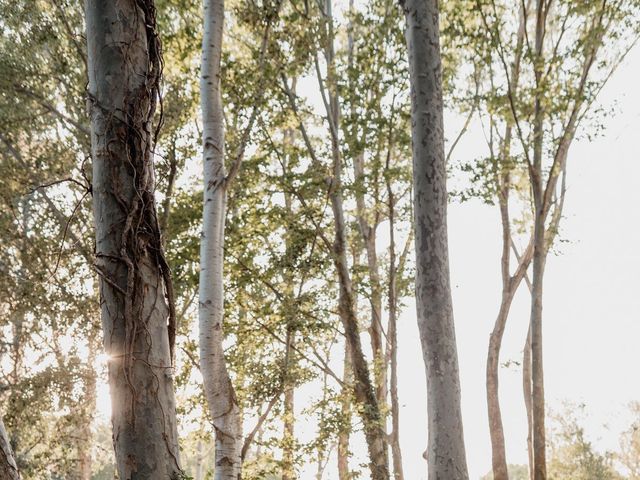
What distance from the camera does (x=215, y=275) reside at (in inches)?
247

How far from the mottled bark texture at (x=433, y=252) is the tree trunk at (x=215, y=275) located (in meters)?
2.41

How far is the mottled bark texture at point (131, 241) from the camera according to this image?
2115 millimetres

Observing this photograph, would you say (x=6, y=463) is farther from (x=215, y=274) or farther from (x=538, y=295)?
(x=538, y=295)

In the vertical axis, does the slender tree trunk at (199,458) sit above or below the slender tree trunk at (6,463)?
above

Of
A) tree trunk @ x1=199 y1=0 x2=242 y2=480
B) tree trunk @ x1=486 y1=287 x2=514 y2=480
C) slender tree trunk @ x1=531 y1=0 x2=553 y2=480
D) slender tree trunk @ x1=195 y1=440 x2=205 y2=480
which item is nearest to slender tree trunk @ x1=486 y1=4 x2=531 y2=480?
tree trunk @ x1=486 y1=287 x2=514 y2=480

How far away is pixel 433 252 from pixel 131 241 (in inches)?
109

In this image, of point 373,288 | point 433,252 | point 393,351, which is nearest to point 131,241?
point 433,252

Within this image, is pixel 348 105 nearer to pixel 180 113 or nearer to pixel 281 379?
pixel 180 113

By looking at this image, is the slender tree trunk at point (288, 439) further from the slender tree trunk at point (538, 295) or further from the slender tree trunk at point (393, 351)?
the slender tree trunk at point (538, 295)

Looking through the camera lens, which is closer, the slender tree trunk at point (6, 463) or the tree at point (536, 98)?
the slender tree trunk at point (6, 463)

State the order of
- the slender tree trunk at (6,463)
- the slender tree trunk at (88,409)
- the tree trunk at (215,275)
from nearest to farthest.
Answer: the slender tree trunk at (6,463)
the tree trunk at (215,275)
the slender tree trunk at (88,409)

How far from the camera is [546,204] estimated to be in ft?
38.8

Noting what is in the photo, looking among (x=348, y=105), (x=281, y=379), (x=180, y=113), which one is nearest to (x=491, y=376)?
(x=281, y=379)

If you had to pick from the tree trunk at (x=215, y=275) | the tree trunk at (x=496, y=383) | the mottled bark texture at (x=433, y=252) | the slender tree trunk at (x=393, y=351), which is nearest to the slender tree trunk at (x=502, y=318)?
the tree trunk at (x=496, y=383)
